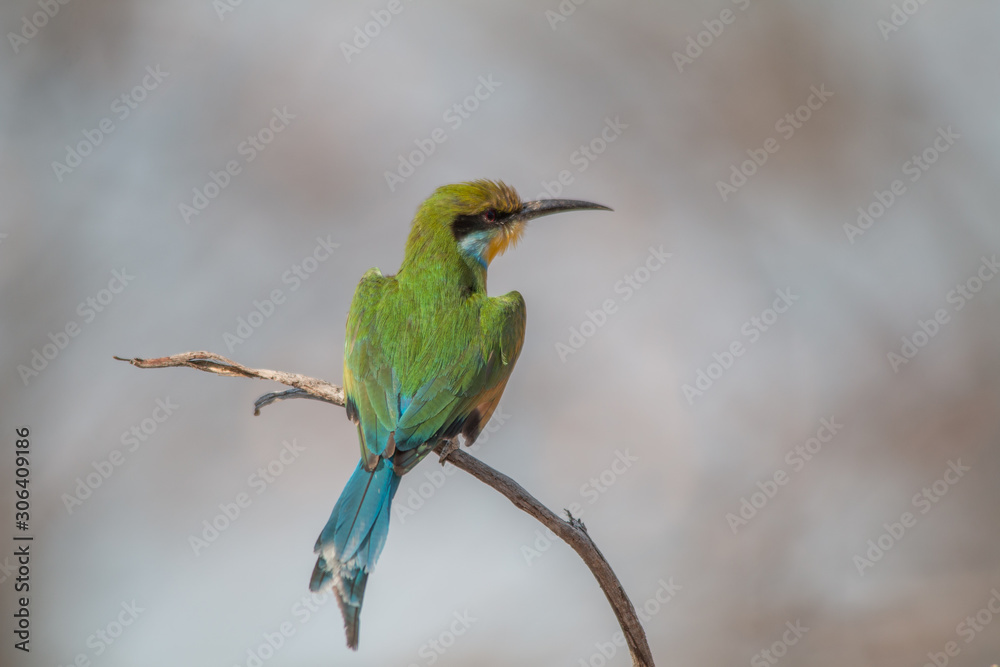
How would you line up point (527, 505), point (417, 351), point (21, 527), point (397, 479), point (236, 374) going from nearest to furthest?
point (527, 505) → point (236, 374) → point (397, 479) → point (417, 351) → point (21, 527)

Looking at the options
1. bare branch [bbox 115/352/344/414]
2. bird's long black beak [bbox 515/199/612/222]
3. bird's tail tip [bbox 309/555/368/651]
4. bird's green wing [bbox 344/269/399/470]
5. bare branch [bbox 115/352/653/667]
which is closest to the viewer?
bare branch [bbox 115/352/653/667]

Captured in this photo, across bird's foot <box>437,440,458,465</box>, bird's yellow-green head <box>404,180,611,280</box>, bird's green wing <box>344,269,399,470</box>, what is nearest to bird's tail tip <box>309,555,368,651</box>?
bird's green wing <box>344,269,399,470</box>

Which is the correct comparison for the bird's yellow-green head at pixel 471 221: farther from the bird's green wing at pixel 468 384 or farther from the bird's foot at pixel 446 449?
the bird's foot at pixel 446 449

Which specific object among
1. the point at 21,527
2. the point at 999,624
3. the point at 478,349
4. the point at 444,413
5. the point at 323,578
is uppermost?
the point at 999,624

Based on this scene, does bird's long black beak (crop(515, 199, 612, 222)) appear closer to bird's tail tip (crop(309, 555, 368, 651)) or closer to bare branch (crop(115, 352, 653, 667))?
bare branch (crop(115, 352, 653, 667))

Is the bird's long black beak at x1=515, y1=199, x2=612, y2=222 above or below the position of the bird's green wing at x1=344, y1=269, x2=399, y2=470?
above

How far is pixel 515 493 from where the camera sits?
1.84 m

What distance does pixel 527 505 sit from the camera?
180cm

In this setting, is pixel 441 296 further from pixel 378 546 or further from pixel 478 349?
pixel 378 546

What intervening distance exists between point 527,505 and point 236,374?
0.77m

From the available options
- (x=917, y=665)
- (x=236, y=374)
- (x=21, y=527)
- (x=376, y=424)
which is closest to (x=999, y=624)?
(x=917, y=665)

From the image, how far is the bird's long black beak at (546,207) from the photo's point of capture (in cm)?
294

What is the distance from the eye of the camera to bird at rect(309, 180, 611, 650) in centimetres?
202

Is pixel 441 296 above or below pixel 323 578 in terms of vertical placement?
above
